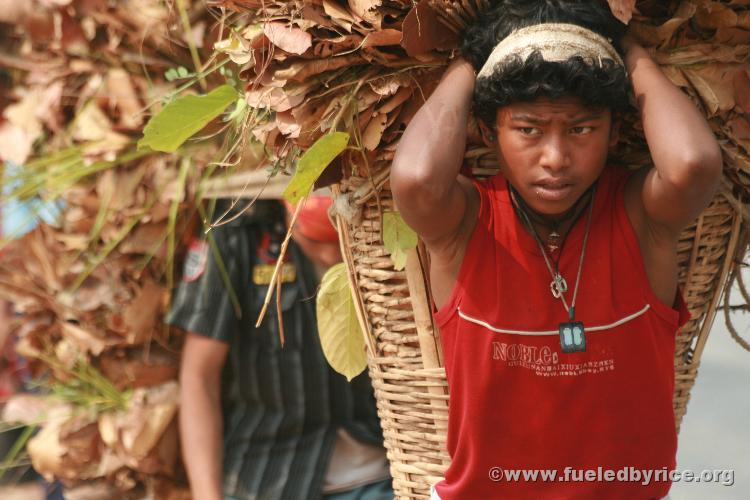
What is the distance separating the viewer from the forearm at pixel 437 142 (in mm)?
1538

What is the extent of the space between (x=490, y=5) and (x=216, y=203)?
49.0 inches

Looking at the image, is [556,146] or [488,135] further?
[488,135]

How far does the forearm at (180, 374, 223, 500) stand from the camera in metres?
2.62

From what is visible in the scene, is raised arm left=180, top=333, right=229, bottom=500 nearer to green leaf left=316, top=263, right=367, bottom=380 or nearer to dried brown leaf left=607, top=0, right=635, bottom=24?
green leaf left=316, top=263, right=367, bottom=380

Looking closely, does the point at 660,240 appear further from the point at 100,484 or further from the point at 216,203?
the point at 100,484

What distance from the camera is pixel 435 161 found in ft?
5.05

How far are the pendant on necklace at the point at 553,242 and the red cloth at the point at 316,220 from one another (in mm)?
832

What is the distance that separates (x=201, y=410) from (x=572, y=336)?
1.32 meters

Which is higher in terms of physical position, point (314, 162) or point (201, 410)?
point (314, 162)

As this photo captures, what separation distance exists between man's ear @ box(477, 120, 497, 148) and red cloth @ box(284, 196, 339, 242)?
776mm

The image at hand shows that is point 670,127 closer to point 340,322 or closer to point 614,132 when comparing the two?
point 614,132

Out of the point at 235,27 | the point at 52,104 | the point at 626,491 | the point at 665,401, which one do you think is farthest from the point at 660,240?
the point at 52,104

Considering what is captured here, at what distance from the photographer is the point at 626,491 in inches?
63.9

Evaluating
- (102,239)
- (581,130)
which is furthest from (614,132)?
(102,239)
